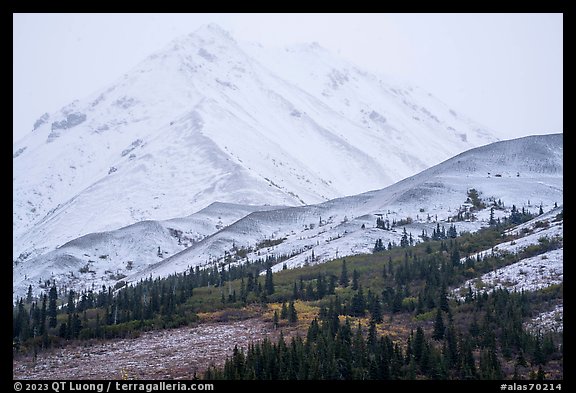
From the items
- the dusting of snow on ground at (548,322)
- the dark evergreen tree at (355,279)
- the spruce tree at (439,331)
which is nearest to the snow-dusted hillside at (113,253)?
the dark evergreen tree at (355,279)

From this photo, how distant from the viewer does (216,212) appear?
187 meters

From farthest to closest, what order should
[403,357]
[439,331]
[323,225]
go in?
[323,225] < [439,331] < [403,357]

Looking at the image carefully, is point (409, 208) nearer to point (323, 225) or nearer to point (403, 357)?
point (323, 225)

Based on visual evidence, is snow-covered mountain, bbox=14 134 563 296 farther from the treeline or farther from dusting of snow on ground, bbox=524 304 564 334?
the treeline

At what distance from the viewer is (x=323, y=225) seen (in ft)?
498

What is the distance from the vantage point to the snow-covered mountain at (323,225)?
127000 millimetres

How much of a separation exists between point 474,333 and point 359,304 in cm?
1696

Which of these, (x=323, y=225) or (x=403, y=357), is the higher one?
(x=323, y=225)

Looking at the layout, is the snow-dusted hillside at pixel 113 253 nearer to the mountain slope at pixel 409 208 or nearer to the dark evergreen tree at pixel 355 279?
the mountain slope at pixel 409 208

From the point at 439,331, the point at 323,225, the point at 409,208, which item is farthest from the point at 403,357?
the point at 323,225

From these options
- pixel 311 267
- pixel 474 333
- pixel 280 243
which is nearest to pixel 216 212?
pixel 280 243

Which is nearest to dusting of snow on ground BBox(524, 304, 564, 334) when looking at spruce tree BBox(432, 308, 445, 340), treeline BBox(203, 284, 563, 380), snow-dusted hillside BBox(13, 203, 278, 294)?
treeline BBox(203, 284, 563, 380)
